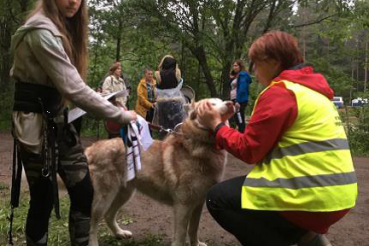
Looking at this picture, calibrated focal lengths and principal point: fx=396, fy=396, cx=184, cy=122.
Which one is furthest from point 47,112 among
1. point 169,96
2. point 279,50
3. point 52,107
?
point 169,96

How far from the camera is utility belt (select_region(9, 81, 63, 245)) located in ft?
7.45

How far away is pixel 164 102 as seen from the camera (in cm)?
779

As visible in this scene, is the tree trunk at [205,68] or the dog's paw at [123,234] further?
the tree trunk at [205,68]

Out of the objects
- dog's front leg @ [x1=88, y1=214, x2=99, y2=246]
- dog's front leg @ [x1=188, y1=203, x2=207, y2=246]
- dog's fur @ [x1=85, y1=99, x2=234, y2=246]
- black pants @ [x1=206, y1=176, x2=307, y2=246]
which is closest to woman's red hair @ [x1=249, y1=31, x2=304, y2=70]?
dog's fur @ [x1=85, y1=99, x2=234, y2=246]

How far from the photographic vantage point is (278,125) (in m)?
2.07

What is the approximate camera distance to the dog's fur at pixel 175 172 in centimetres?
310

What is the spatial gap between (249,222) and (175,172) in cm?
102

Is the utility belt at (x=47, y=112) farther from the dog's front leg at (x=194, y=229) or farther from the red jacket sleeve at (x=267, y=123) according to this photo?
the dog's front leg at (x=194, y=229)

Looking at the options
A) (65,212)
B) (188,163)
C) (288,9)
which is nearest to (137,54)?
(288,9)

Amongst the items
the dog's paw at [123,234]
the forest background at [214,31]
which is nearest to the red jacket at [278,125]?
the dog's paw at [123,234]

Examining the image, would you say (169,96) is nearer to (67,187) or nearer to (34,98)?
(67,187)

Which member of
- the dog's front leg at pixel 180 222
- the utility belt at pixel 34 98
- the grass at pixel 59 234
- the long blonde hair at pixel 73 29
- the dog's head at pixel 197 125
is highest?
the long blonde hair at pixel 73 29

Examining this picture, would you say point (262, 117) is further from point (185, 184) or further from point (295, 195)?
point (185, 184)

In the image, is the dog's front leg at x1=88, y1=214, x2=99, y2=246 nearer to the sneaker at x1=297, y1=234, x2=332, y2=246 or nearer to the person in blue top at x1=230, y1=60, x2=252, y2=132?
the sneaker at x1=297, y1=234, x2=332, y2=246
